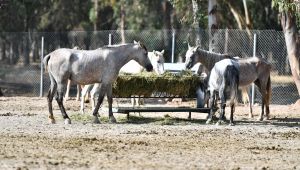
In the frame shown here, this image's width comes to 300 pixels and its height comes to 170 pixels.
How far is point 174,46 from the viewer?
96.0 ft

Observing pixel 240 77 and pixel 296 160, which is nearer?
pixel 296 160

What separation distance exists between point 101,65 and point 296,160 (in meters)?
7.87

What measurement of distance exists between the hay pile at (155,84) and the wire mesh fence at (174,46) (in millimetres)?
5837

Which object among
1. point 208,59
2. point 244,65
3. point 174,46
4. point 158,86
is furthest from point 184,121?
point 174,46

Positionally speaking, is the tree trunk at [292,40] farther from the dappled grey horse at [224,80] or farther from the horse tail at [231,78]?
the horse tail at [231,78]

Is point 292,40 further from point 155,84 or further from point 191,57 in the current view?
point 155,84

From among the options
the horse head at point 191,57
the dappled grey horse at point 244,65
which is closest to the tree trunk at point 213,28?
the dappled grey horse at point 244,65

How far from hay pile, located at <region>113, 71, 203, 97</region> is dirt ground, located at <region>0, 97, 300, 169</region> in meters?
0.70

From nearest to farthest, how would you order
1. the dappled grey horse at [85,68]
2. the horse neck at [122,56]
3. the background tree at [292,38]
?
the dappled grey horse at [85,68], the horse neck at [122,56], the background tree at [292,38]

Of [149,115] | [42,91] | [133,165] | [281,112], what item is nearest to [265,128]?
[149,115]

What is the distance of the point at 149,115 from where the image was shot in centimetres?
2283

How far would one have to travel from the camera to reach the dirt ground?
41.5 feet

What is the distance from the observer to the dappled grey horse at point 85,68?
1989 cm

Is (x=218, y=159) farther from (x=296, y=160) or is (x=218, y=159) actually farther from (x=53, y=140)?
(x=53, y=140)
